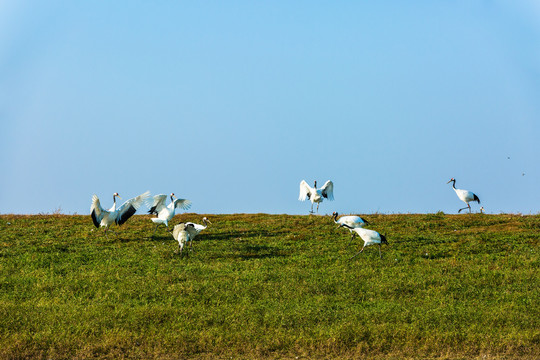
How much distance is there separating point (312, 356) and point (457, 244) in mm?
11721

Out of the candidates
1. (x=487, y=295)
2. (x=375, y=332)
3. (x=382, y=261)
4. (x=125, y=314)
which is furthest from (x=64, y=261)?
(x=487, y=295)

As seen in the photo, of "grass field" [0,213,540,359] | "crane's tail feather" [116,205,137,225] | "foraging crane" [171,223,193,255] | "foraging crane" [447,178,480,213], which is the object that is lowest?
"grass field" [0,213,540,359]

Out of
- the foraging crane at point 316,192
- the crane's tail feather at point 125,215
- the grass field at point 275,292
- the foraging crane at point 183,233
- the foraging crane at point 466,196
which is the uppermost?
the foraging crane at point 316,192

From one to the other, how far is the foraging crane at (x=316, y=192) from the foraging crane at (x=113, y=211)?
383 inches

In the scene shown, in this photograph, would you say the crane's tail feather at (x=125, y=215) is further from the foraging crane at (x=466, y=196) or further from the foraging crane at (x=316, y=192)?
the foraging crane at (x=466, y=196)

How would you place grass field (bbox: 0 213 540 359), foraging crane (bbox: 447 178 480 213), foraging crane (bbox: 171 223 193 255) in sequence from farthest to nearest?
foraging crane (bbox: 447 178 480 213) → foraging crane (bbox: 171 223 193 255) → grass field (bbox: 0 213 540 359)

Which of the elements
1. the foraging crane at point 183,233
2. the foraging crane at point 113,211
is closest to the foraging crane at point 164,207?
the foraging crane at point 113,211

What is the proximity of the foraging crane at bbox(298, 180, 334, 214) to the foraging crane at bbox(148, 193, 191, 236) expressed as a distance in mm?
7573

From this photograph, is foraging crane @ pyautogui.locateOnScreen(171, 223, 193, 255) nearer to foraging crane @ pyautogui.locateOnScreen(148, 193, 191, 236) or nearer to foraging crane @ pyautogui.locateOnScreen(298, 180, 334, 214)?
foraging crane @ pyautogui.locateOnScreen(148, 193, 191, 236)

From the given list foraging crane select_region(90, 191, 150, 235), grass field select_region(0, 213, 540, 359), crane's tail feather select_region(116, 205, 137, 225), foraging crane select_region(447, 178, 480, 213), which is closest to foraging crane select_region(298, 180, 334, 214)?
grass field select_region(0, 213, 540, 359)

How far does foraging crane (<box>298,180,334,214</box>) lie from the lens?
31428mm

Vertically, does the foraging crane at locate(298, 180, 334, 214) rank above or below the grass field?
above

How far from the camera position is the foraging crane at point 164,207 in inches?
968

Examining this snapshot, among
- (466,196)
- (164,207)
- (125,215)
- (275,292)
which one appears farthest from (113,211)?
(466,196)
